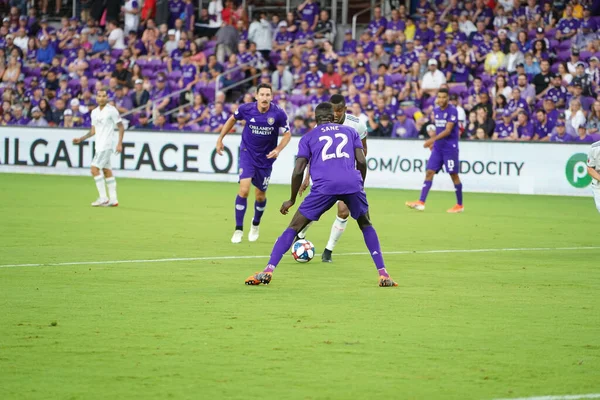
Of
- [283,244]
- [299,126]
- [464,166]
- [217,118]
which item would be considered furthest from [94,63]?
[283,244]

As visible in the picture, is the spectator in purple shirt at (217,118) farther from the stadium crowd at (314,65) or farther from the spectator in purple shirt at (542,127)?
the spectator in purple shirt at (542,127)

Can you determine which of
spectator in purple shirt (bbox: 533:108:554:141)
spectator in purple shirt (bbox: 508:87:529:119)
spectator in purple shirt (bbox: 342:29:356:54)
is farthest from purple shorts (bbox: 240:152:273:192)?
spectator in purple shirt (bbox: 342:29:356:54)

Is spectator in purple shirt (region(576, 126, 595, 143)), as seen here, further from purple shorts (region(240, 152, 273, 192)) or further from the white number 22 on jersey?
the white number 22 on jersey

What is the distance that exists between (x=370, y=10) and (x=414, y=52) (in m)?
5.81

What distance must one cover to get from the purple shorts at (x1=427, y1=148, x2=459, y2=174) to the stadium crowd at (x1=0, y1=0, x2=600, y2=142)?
2213 millimetres

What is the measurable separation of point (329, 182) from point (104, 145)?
454 inches

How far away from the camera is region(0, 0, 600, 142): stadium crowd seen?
26594mm

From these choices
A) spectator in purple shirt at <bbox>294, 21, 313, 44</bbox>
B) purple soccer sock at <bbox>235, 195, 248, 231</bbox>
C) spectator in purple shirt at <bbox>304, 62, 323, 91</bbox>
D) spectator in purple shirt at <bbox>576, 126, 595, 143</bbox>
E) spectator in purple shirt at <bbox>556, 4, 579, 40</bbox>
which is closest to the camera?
purple soccer sock at <bbox>235, 195, 248, 231</bbox>

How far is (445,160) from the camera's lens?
2119 cm

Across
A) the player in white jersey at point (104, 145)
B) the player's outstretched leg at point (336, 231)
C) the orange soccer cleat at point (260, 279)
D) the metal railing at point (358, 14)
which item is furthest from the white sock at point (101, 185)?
the metal railing at point (358, 14)

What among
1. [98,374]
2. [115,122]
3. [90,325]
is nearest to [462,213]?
[115,122]

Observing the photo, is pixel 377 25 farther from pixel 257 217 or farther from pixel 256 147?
pixel 257 217

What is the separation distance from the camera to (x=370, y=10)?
115 feet

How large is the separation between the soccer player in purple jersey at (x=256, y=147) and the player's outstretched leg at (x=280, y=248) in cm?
446
